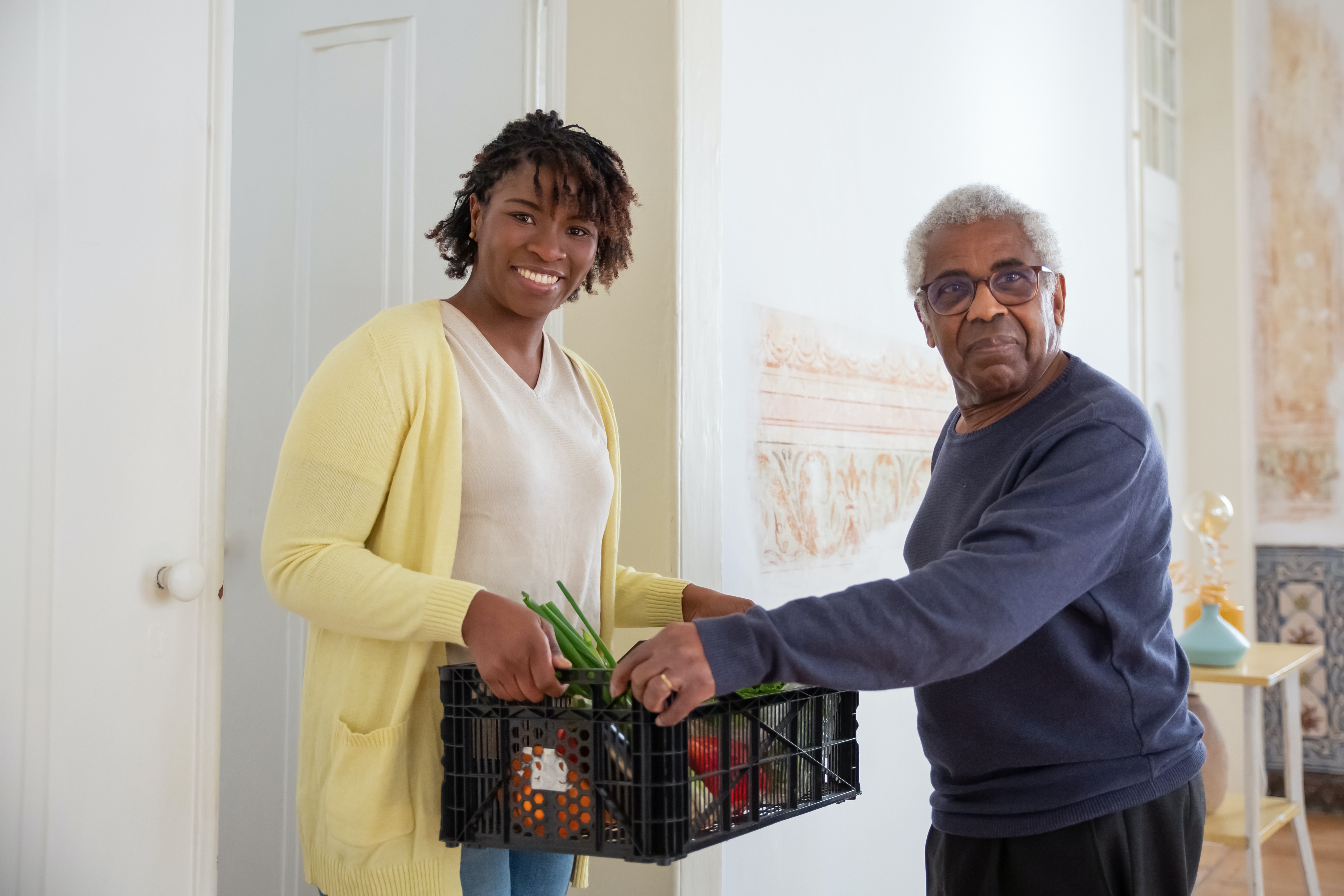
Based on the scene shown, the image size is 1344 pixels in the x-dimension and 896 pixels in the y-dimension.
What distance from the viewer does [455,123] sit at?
2.36 metres

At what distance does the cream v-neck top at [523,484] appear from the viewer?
1.48 meters

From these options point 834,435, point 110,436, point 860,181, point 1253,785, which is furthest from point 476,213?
point 1253,785

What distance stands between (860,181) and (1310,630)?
3707 millimetres

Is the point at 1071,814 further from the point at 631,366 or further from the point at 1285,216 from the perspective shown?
the point at 1285,216

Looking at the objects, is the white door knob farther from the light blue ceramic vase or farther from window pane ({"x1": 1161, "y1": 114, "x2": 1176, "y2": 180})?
window pane ({"x1": 1161, "y1": 114, "x2": 1176, "y2": 180})

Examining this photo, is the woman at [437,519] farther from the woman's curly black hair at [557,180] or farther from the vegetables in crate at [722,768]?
the vegetables in crate at [722,768]

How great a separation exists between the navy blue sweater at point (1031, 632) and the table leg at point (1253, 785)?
6.34 feet

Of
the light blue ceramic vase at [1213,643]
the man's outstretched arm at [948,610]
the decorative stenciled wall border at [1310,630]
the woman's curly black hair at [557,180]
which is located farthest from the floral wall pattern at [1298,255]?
the woman's curly black hair at [557,180]

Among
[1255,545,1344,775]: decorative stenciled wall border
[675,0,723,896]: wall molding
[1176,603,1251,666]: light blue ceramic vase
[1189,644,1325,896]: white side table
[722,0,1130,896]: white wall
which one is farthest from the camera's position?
[1255,545,1344,775]: decorative stenciled wall border

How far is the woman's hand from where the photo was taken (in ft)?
5.83

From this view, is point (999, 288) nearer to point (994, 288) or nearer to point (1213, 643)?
point (994, 288)

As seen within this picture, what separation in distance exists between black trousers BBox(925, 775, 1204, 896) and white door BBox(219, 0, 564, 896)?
1502 millimetres

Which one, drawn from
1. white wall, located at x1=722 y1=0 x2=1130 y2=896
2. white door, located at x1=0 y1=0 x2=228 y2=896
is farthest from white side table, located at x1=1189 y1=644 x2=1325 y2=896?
white door, located at x1=0 y1=0 x2=228 y2=896

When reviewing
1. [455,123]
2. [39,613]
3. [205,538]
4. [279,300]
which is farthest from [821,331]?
[39,613]
